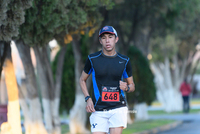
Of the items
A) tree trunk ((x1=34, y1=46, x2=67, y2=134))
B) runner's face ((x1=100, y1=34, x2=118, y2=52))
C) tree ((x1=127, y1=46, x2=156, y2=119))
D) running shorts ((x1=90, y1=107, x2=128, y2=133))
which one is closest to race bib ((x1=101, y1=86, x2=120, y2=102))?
running shorts ((x1=90, y1=107, x2=128, y2=133))

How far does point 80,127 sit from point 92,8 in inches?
217

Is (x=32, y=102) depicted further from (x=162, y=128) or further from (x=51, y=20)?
(x=162, y=128)

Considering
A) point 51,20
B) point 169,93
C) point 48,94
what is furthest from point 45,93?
point 169,93

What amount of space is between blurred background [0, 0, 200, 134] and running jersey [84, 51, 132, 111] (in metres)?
2.52

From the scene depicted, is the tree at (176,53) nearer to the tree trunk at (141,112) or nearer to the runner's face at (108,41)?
the tree trunk at (141,112)

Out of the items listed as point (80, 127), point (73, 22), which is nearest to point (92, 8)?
point (73, 22)

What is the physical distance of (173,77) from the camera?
111ft

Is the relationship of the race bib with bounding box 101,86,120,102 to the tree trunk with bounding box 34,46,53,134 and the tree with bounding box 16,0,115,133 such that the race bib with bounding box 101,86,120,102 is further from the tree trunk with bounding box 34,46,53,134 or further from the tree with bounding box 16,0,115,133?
the tree trunk with bounding box 34,46,53,134

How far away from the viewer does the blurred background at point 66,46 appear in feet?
28.9

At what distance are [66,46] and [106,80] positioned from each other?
297 inches

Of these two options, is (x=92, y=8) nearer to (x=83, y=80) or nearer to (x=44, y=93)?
(x=44, y=93)

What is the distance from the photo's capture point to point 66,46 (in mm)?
12820

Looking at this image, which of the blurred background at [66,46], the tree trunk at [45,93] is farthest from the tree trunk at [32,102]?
the tree trunk at [45,93]

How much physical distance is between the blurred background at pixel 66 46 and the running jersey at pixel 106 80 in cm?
252
